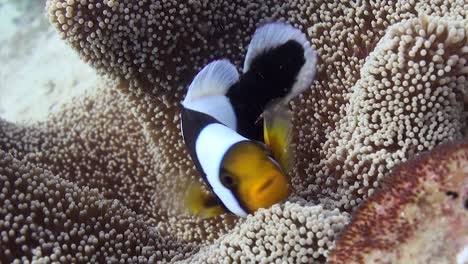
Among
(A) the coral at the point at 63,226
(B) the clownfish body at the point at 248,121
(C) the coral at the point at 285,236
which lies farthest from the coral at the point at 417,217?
(A) the coral at the point at 63,226

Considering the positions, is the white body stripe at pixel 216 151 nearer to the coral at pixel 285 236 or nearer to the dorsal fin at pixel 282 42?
the coral at pixel 285 236

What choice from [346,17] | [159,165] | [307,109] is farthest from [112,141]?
[346,17]

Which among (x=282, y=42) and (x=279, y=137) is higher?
(x=282, y=42)

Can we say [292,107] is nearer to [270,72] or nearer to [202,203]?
[270,72]

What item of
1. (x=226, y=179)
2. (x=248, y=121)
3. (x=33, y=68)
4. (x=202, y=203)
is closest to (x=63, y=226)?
(x=202, y=203)

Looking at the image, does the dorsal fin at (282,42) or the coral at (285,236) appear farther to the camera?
the dorsal fin at (282,42)

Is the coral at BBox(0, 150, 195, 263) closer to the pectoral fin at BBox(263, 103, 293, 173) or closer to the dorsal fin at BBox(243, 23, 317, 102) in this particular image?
the pectoral fin at BBox(263, 103, 293, 173)
